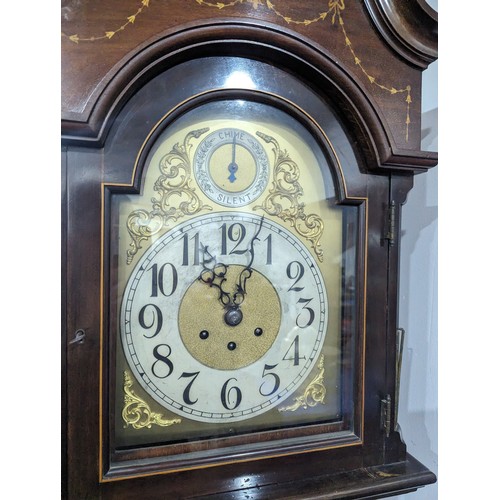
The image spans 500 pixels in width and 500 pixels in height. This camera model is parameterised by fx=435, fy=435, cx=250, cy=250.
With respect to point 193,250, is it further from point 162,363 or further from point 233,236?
point 162,363

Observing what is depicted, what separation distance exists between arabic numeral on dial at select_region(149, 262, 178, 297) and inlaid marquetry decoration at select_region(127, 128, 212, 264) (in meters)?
0.04

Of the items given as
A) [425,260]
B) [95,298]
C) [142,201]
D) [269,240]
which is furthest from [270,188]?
[425,260]

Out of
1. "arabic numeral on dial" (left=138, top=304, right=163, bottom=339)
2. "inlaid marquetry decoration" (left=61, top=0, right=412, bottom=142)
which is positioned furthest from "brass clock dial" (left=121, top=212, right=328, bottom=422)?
"inlaid marquetry decoration" (left=61, top=0, right=412, bottom=142)

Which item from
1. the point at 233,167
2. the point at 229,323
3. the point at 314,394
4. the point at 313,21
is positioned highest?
the point at 313,21

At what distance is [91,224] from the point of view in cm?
63

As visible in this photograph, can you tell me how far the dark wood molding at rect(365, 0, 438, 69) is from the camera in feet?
2.33

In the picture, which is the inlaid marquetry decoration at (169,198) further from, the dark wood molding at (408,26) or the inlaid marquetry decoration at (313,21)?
the dark wood molding at (408,26)

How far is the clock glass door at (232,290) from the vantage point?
67cm

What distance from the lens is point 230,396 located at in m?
0.72

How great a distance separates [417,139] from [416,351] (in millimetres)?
556

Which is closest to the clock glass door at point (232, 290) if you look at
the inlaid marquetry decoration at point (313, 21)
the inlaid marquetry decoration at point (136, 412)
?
the inlaid marquetry decoration at point (136, 412)

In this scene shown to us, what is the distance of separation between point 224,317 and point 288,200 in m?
0.22

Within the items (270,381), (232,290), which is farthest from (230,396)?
(232,290)

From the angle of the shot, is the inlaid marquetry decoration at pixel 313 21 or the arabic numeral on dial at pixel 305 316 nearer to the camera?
the inlaid marquetry decoration at pixel 313 21
